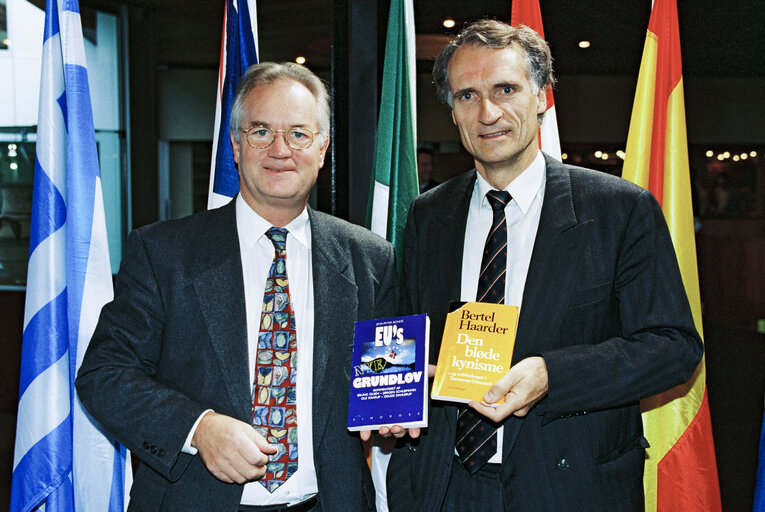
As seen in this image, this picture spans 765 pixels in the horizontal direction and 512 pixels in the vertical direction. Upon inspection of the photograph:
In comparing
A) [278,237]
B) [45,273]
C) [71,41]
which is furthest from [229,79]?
[278,237]

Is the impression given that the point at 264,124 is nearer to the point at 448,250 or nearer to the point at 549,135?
the point at 448,250

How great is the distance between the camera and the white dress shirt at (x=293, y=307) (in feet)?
5.94

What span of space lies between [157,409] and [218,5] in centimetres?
454

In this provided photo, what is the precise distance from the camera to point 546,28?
5.05m

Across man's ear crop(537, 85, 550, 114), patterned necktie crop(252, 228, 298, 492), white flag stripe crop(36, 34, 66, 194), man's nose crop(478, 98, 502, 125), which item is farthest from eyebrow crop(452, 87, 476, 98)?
white flag stripe crop(36, 34, 66, 194)

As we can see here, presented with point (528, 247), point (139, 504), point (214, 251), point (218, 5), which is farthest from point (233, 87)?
point (218, 5)

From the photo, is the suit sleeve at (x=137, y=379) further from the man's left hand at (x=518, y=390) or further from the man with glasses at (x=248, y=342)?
the man's left hand at (x=518, y=390)

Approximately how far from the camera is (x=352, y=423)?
1.73 m

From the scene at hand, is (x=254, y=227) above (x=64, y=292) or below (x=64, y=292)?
above

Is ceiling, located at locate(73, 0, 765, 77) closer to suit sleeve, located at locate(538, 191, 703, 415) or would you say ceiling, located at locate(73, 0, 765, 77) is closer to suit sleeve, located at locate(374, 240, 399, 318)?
suit sleeve, located at locate(374, 240, 399, 318)

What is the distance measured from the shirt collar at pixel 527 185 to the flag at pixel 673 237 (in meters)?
0.95

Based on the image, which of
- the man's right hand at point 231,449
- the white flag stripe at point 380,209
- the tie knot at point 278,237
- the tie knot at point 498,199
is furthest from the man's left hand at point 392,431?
the white flag stripe at point 380,209

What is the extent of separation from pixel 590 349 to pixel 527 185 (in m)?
0.52

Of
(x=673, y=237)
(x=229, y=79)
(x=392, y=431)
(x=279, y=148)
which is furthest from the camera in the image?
(x=229, y=79)
